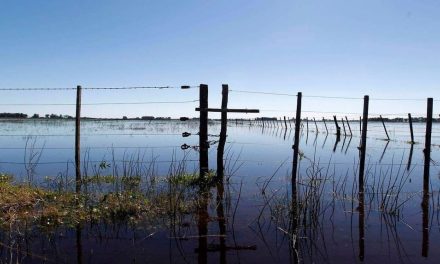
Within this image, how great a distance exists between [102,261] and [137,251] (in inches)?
23.9

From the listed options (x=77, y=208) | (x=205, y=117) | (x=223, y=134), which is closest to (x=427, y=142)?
(x=223, y=134)

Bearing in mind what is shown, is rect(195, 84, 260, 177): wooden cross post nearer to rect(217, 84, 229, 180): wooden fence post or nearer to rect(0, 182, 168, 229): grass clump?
rect(217, 84, 229, 180): wooden fence post

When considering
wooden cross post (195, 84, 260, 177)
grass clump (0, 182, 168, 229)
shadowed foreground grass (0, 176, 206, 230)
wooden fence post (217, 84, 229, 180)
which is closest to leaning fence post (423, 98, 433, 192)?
wooden cross post (195, 84, 260, 177)

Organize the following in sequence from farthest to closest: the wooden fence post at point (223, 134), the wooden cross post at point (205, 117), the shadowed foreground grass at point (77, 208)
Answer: the wooden fence post at point (223, 134), the wooden cross post at point (205, 117), the shadowed foreground grass at point (77, 208)

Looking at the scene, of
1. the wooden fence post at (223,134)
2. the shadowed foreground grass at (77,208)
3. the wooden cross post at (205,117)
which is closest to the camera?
the shadowed foreground grass at (77,208)

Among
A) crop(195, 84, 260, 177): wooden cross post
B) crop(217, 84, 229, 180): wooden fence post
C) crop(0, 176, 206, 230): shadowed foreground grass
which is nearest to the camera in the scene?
crop(0, 176, 206, 230): shadowed foreground grass

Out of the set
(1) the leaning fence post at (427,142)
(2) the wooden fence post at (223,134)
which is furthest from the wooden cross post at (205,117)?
(1) the leaning fence post at (427,142)

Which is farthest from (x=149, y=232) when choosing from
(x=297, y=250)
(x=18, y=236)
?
(x=297, y=250)

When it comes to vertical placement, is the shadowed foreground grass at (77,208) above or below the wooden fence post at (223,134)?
below

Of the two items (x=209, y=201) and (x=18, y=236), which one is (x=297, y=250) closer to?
(x=209, y=201)

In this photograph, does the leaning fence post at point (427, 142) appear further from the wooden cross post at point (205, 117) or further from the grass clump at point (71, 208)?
the grass clump at point (71, 208)

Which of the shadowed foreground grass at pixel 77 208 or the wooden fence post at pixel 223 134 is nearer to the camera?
the shadowed foreground grass at pixel 77 208

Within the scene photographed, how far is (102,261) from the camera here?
18.8ft

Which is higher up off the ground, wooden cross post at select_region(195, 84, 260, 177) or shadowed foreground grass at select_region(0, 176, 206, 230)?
wooden cross post at select_region(195, 84, 260, 177)
